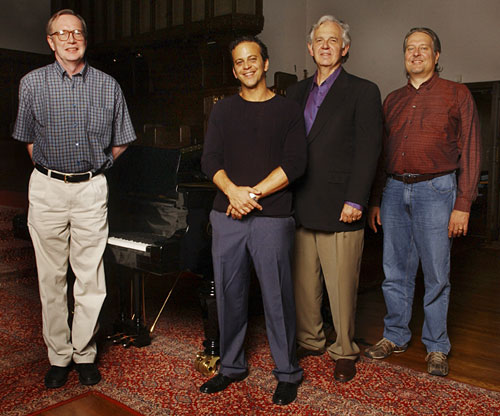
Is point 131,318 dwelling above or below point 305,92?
below

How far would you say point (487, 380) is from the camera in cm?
283

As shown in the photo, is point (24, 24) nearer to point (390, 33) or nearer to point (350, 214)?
point (390, 33)

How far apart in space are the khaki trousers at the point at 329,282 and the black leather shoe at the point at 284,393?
1.39 feet

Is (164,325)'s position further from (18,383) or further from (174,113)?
(174,113)

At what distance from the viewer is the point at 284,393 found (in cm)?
250

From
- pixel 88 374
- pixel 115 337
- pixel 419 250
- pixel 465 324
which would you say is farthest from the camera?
pixel 465 324

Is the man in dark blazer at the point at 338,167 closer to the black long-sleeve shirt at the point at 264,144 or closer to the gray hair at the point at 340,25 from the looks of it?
the gray hair at the point at 340,25

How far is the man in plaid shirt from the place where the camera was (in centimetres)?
255

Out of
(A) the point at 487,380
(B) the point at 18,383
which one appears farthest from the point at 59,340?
(A) the point at 487,380

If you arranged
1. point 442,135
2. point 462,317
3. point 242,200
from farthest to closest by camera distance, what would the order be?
1. point 462,317
2. point 442,135
3. point 242,200

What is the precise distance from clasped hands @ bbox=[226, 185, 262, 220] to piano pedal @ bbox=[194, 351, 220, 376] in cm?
85

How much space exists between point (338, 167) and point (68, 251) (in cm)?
144

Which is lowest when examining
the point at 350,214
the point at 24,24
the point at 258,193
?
the point at 350,214

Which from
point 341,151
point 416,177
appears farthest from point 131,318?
point 416,177
